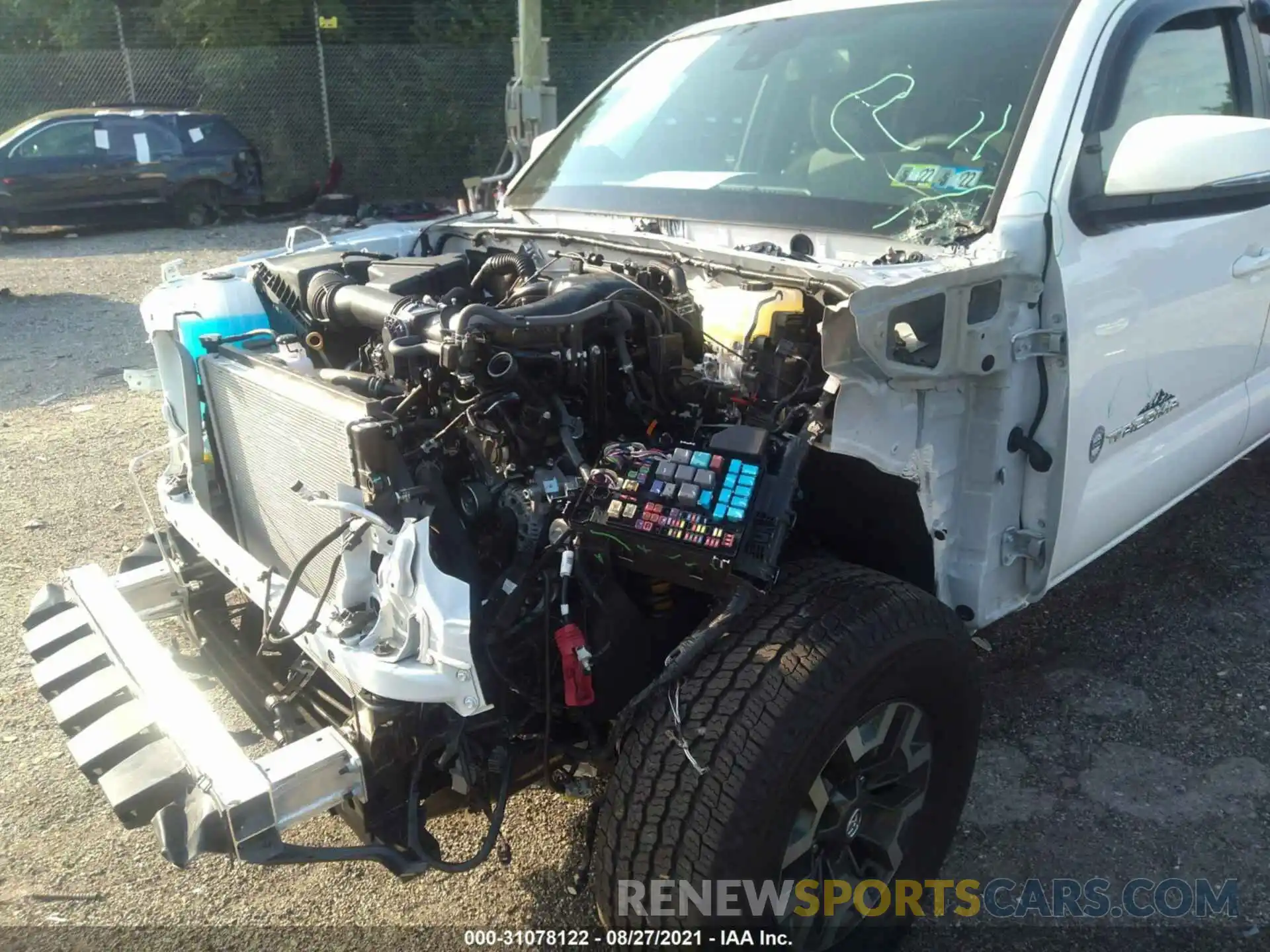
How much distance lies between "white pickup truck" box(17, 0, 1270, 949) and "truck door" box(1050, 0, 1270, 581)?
0.02 metres

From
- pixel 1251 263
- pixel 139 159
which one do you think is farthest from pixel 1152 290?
pixel 139 159

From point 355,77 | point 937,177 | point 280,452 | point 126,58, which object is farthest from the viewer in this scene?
point 355,77

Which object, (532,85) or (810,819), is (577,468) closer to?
(810,819)

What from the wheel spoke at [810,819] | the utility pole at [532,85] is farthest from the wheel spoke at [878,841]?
the utility pole at [532,85]

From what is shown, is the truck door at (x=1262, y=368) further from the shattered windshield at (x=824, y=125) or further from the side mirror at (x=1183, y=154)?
the shattered windshield at (x=824, y=125)

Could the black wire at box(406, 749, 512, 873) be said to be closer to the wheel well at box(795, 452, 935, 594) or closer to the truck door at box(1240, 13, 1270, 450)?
the wheel well at box(795, 452, 935, 594)

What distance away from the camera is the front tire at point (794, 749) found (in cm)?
187

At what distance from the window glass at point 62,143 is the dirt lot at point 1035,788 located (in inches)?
438

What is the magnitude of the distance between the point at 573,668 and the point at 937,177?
5.34ft

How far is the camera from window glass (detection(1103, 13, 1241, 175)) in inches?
108

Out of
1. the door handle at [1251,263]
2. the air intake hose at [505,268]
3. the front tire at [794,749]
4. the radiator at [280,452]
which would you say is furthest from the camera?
the door handle at [1251,263]

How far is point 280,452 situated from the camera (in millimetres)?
2531

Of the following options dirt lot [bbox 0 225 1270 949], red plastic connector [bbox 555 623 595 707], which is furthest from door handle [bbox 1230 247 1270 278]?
red plastic connector [bbox 555 623 595 707]

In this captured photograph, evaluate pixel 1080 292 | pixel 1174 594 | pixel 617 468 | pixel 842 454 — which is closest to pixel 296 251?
pixel 617 468
